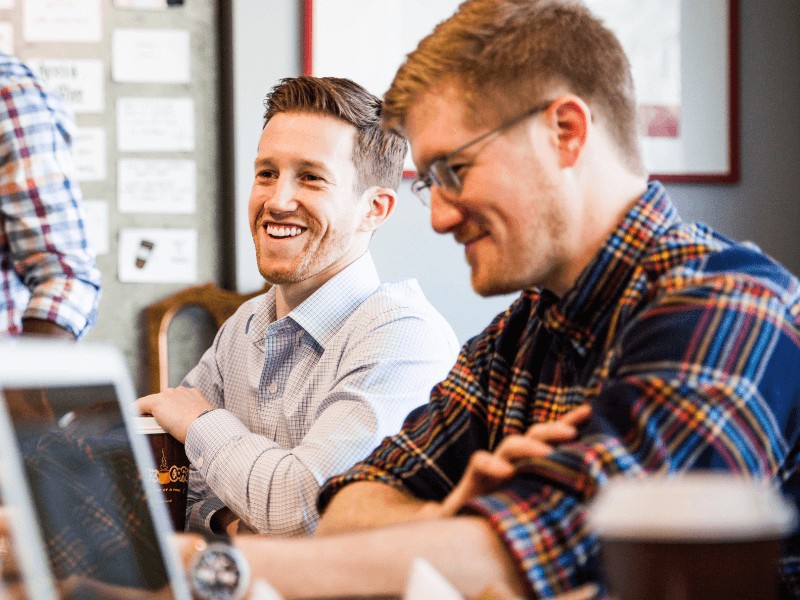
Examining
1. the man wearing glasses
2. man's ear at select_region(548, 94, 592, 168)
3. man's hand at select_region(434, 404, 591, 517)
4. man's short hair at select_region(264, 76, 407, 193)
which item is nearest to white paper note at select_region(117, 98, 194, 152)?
man's short hair at select_region(264, 76, 407, 193)

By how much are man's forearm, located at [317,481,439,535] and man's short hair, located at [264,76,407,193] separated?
0.81 metres

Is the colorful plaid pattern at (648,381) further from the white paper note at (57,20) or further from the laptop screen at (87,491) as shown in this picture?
the white paper note at (57,20)

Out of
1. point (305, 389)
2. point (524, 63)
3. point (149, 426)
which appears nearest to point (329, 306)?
point (305, 389)

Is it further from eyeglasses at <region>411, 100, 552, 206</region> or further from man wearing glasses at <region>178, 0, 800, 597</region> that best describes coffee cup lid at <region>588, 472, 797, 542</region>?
eyeglasses at <region>411, 100, 552, 206</region>

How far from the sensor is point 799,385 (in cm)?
92

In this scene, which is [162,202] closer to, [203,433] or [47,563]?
[203,433]

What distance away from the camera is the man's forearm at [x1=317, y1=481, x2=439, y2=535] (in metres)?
1.11

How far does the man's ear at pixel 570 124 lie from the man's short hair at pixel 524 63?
2 centimetres

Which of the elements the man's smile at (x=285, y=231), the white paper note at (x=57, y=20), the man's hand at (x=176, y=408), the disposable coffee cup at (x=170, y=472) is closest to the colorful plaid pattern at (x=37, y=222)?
the man's hand at (x=176, y=408)

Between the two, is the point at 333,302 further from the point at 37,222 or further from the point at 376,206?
the point at 37,222

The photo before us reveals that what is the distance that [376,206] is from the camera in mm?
1944

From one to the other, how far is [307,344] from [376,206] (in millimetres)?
345

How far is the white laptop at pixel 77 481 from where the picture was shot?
538 mm

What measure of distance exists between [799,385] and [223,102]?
7.38 ft
